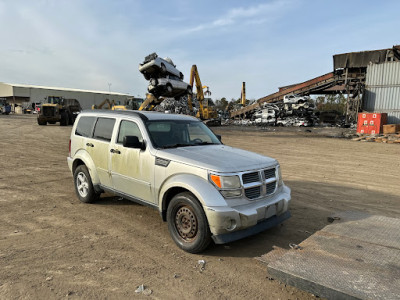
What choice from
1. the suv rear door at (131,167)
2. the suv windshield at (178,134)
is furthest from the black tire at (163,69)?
the suv rear door at (131,167)

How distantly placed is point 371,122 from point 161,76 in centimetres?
1519

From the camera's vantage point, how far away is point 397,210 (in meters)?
5.68

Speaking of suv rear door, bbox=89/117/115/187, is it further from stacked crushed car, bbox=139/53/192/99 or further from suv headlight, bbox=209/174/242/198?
stacked crushed car, bbox=139/53/192/99

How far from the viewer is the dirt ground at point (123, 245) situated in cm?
311

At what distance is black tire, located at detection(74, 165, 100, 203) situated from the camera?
5.62 metres

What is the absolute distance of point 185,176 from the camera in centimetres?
388

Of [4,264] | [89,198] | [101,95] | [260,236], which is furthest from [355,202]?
[101,95]

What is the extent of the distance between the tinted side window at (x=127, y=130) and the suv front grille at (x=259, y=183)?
204 cm

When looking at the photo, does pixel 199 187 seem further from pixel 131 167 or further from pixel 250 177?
pixel 131 167

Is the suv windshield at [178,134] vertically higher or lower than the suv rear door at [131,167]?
higher

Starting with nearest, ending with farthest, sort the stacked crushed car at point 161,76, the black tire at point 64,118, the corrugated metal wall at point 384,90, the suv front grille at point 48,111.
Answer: the stacked crushed car at point 161,76
the corrugated metal wall at point 384,90
the suv front grille at point 48,111
the black tire at point 64,118

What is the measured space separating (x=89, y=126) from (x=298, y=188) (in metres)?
5.15

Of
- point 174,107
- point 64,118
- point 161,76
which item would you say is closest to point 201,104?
point 174,107

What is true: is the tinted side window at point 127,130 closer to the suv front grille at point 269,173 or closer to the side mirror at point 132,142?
the side mirror at point 132,142
